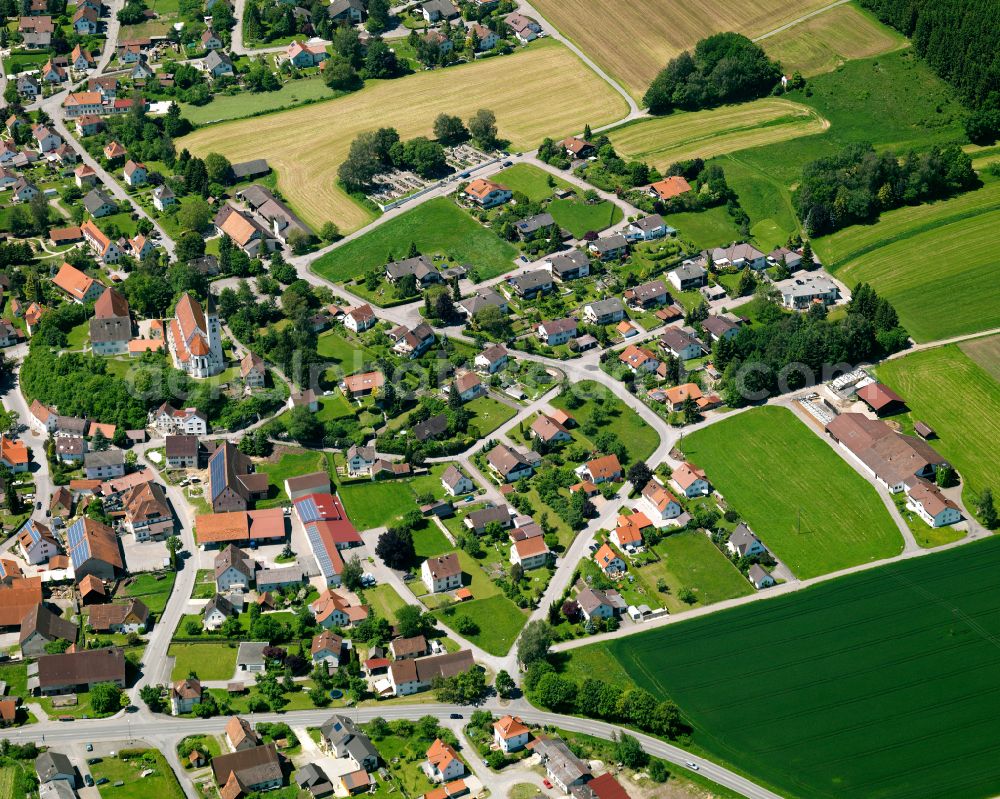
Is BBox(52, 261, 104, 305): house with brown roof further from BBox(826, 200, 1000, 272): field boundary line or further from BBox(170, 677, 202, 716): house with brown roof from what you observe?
BBox(826, 200, 1000, 272): field boundary line

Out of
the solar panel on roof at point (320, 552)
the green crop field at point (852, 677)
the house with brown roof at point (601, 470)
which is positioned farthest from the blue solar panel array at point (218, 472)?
the green crop field at point (852, 677)

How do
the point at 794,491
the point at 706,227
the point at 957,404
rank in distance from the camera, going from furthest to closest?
the point at 706,227, the point at 957,404, the point at 794,491

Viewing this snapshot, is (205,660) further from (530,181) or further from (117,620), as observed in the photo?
(530,181)

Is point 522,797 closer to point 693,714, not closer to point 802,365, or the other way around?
point 693,714

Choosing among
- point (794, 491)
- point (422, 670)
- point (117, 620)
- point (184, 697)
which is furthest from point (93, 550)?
point (794, 491)

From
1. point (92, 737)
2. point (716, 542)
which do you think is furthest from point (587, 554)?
point (92, 737)

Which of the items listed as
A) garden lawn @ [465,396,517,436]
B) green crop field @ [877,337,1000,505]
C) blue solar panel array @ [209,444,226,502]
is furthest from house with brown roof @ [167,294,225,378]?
green crop field @ [877,337,1000,505]
